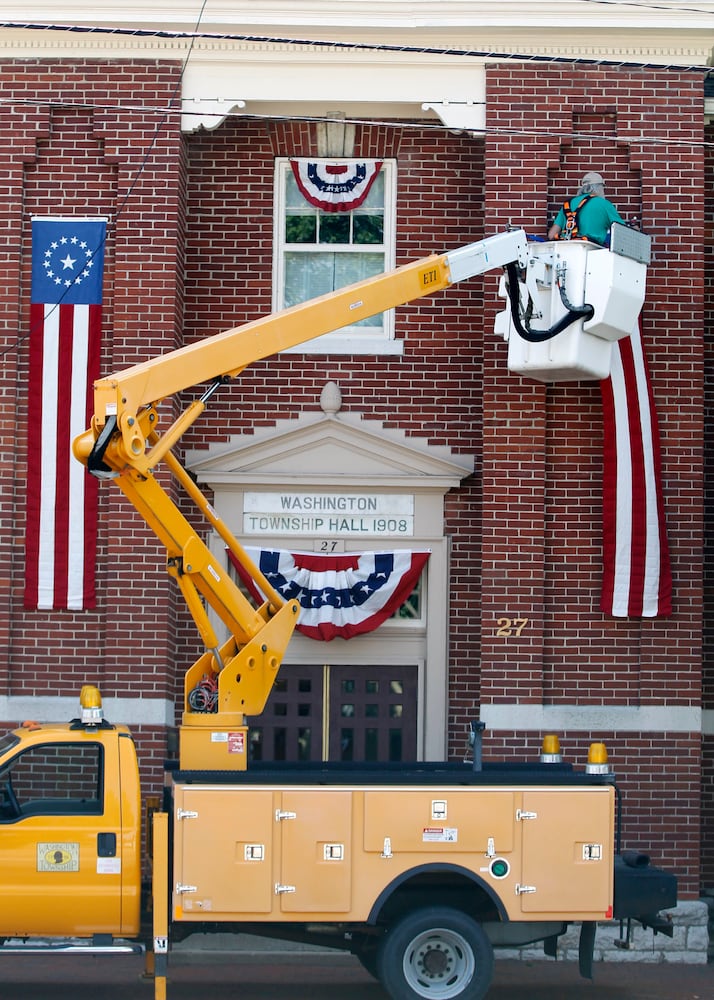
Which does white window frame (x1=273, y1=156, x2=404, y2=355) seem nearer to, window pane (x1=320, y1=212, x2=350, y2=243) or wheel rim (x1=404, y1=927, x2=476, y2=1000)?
window pane (x1=320, y1=212, x2=350, y2=243)

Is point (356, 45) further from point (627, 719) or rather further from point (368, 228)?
point (627, 719)

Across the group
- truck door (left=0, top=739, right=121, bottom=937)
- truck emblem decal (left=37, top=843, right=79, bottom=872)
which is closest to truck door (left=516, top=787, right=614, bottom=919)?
truck door (left=0, top=739, right=121, bottom=937)

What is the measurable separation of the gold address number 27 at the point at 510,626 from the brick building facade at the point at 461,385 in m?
Answer: 0.03

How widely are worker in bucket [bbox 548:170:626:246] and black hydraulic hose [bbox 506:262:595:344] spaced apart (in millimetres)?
588

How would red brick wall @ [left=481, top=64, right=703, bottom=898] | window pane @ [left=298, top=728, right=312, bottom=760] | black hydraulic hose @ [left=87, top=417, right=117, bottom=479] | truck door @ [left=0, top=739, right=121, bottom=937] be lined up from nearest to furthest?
truck door @ [left=0, top=739, right=121, bottom=937] → black hydraulic hose @ [left=87, top=417, right=117, bottom=479] → red brick wall @ [left=481, top=64, right=703, bottom=898] → window pane @ [left=298, top=728, right=312, bottom=760]

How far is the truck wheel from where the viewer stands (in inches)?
415

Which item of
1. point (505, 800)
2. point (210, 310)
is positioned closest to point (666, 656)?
point (505, 800)

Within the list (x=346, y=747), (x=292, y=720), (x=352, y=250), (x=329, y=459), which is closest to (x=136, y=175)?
(x=352, y=250)

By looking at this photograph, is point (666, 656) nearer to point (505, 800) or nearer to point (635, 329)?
point (635, 329)

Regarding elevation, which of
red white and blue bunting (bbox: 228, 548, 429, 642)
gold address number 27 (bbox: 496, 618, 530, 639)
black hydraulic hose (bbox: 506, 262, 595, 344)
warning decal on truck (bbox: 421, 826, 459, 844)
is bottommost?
warning decal on truck (bbox: 421, 826, 459, 844)

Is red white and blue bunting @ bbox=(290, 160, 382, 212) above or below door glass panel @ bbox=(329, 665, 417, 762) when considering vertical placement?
above

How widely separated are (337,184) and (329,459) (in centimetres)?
279

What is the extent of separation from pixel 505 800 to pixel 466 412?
580 centimetres

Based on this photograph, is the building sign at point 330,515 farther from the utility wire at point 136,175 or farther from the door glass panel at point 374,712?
the utility wire at point 136,175
